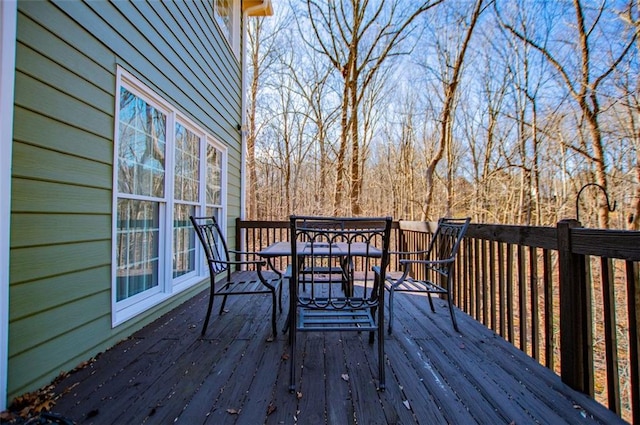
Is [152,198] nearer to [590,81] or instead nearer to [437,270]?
[437,270]

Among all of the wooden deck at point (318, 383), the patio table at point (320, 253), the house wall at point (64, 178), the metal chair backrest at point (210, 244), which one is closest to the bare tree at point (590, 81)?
the wooden deck at point (318, 383)

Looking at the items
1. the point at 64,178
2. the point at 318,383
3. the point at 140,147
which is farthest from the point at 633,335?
the point at 140,147

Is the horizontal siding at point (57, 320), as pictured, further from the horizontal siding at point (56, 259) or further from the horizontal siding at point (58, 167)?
the horizontal siding at point (58, 167)

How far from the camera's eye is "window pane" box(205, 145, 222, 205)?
3980 mm

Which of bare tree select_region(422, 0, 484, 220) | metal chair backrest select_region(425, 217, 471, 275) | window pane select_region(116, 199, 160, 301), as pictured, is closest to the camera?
window pane select_region(116, 199, 160, 301)

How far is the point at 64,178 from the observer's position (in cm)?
166

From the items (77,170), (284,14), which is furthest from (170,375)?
(284,14)

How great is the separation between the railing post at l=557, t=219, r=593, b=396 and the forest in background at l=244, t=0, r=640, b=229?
5473mm

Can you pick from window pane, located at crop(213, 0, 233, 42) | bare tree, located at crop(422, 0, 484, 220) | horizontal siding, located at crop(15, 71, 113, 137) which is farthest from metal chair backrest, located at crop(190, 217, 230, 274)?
bare tree, located at crop(422, 0, 484, 220)

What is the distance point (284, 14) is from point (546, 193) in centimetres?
910

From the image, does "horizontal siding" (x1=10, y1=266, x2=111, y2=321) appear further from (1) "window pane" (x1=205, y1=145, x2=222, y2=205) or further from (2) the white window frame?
(2) the white window frame

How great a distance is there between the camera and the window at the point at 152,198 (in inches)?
87.2

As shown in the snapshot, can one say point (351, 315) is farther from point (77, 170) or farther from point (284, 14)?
point (284, 14)

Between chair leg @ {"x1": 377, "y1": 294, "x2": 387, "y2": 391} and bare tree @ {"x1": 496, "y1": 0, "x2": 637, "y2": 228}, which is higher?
bare tree @ {"x1": 496, "y1": 0, "x2": 637, "y2": 228}
